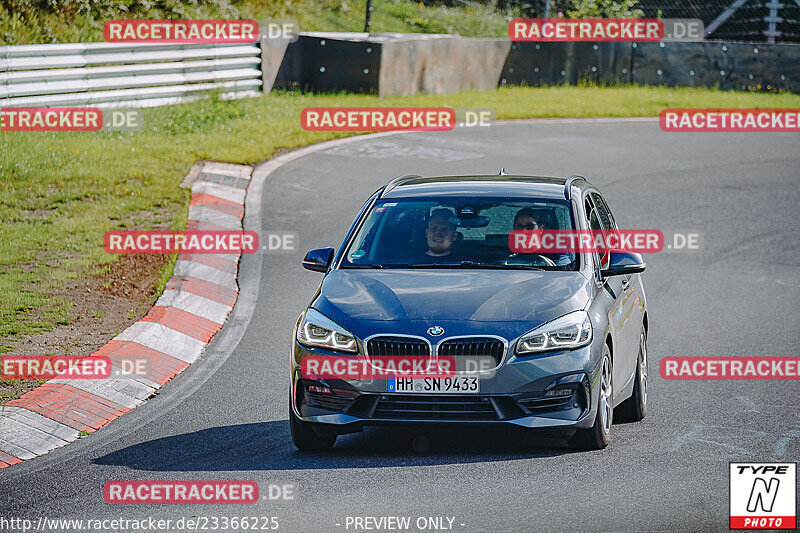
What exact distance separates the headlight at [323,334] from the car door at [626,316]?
6.03 feet

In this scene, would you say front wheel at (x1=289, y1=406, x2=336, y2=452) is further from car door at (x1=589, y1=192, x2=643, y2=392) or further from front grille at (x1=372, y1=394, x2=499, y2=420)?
car door at (x1=589, y1=192, x2=643, y2=392)

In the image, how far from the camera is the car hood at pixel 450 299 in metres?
7.24

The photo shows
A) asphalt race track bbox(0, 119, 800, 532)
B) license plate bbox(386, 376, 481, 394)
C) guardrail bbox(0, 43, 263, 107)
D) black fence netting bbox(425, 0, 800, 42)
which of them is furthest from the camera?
black fence netting bbox(425, 0, 800, 42)

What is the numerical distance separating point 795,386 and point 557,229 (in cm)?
270

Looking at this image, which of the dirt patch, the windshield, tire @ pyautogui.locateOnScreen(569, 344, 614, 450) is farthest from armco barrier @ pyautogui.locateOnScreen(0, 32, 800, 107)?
tire @ pyautogui.locateOnScreen(569, 344, 614, 450)

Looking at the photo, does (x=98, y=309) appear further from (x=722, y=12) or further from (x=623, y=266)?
(x=722, y=12)

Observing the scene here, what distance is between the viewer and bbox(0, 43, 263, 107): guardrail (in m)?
18.9

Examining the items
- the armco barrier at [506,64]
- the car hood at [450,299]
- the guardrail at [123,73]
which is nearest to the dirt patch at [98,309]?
the car hood at [450,299]

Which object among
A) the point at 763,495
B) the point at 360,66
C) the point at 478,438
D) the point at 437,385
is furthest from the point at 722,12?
the point at 763,495

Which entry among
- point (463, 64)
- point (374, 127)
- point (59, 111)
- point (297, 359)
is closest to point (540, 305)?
point (297, 359)

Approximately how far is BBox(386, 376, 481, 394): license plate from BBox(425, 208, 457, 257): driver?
1392 millimetres

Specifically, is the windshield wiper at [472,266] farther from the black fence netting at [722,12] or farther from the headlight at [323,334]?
the black fence netting at [722,12]

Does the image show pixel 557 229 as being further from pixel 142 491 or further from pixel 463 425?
pixel 142 491

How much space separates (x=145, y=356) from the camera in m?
10.2
